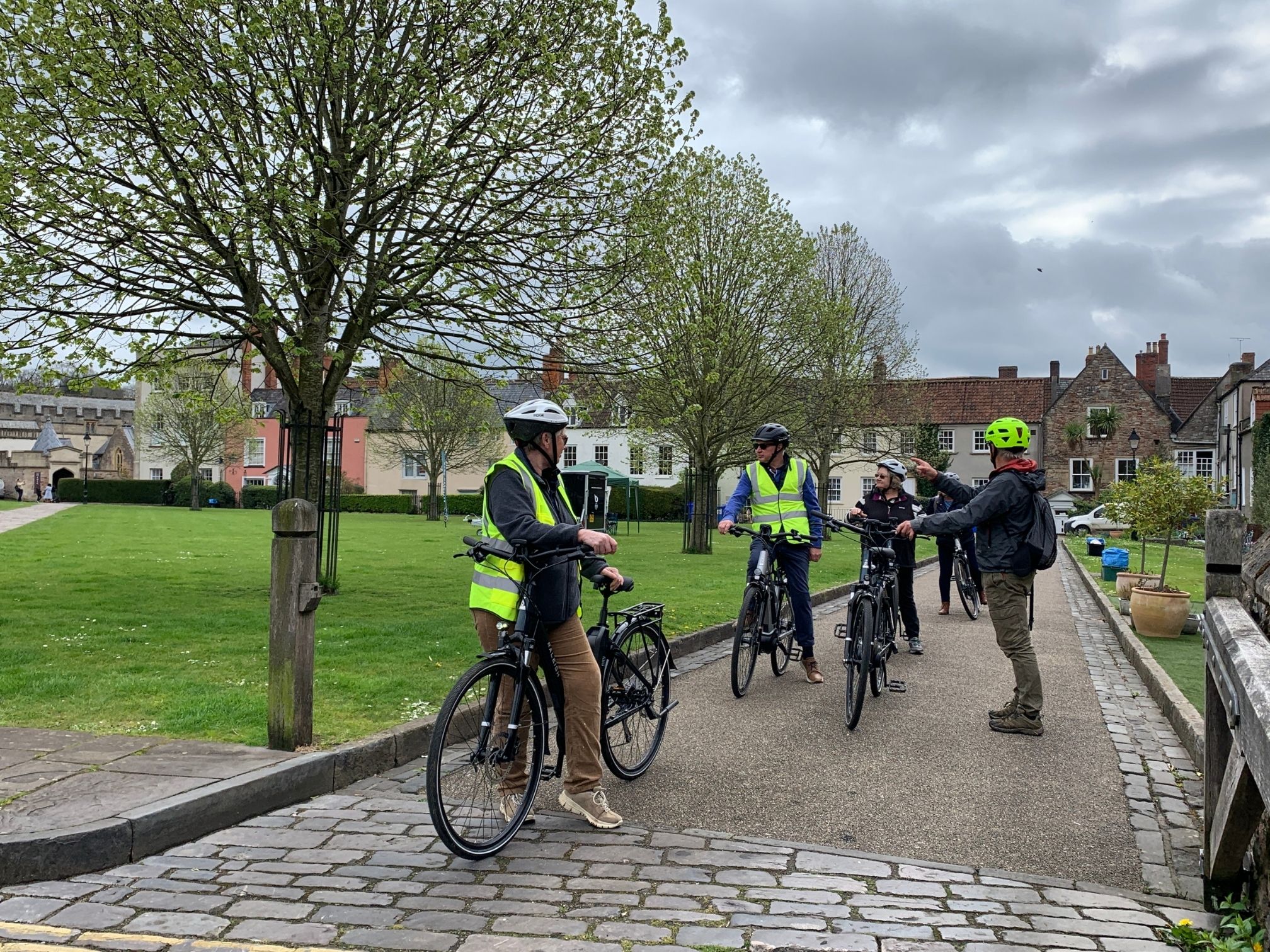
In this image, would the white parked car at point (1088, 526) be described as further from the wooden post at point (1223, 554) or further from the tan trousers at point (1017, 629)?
the wooden post at point (1223, 554)

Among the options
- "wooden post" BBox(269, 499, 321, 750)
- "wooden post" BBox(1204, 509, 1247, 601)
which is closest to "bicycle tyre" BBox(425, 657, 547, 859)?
"wooden post" BBox(269, 499, 321, 750)

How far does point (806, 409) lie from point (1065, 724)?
25874 mm

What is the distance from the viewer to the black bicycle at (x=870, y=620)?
7.05 meters

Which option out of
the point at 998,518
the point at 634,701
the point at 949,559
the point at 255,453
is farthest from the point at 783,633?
the point at 255,453

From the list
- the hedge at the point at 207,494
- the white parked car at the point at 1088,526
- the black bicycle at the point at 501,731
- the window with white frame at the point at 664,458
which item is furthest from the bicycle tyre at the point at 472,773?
the hedge at the point at 207,494

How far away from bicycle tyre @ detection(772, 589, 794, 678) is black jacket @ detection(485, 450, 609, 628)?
3.77m

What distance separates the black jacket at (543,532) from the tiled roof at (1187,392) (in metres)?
72.1

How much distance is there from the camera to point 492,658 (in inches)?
177

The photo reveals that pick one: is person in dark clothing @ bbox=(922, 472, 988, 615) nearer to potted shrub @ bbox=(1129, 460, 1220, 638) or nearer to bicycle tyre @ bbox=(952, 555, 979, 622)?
bicycle tyre @ bbox=(952, 555, 979, 622)

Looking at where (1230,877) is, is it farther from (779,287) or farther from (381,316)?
(779,287)

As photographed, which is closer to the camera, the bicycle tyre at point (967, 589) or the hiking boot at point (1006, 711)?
the hiking boot at point (1006, 711)

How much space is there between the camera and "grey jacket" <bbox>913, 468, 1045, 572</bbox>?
6.93 metres

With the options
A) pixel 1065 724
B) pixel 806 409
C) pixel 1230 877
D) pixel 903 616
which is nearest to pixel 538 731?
pixel 1230 877

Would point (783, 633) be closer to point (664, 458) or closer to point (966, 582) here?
point (966, 582)
